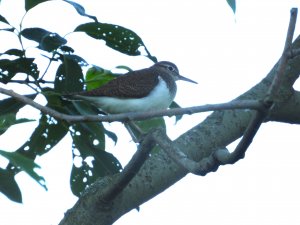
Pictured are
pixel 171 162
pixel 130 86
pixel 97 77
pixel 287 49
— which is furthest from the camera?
pixel 130 86

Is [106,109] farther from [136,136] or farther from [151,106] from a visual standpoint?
[136,136]

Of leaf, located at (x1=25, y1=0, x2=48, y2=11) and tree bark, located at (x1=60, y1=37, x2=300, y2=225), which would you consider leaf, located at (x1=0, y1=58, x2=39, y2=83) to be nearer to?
leaf, located at (x1=25, y1=0, x2=48, y2=11)

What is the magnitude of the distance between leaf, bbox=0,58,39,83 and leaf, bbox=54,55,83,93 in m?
0.16

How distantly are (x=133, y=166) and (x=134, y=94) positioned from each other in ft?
7.12

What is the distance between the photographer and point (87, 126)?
190 inches

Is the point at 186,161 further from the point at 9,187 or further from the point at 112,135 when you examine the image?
the point at 112,135

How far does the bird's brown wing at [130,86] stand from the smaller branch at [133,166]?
143 cm

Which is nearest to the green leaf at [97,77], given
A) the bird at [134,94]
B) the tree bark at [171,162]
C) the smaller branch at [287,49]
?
the bird at [134,94]

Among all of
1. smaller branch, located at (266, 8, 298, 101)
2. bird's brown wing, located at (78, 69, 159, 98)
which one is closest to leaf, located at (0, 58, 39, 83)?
bird's brown wing, located at (78, 69, 159, 98)

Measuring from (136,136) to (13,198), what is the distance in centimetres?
210

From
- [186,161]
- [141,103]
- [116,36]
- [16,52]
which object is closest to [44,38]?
[16,52]

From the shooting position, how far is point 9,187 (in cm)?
343

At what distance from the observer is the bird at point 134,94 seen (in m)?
6.06

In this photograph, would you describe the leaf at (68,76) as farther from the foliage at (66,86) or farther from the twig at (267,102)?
the twig at (267,102)
